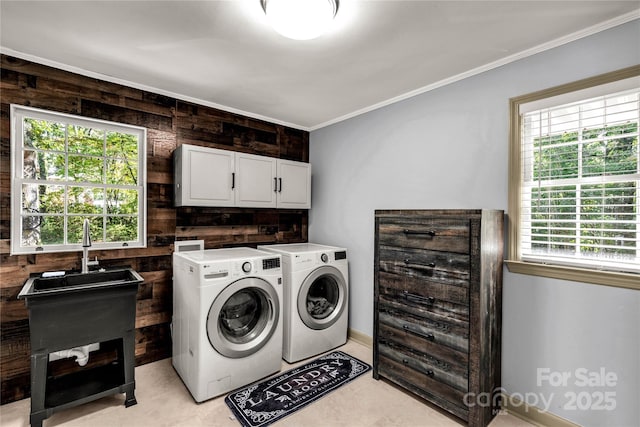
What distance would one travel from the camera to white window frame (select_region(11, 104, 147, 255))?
2141 mm

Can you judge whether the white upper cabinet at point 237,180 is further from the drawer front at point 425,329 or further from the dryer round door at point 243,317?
the drawer front at point 425,329

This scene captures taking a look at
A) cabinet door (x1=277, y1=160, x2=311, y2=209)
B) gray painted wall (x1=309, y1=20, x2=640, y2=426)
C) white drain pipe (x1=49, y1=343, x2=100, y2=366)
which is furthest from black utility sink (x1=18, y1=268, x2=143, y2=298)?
gray painted wall (x1=309, y1=20, x2=640, y2=426)

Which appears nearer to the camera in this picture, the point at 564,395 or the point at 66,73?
the point at 564,395

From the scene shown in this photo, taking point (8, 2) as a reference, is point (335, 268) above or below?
below

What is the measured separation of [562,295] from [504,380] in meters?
0.73

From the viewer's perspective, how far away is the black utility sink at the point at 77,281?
6.09ft

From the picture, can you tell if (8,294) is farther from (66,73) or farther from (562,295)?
(562,295)

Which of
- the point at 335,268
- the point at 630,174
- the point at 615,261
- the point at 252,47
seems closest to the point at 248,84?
the point at 252,47

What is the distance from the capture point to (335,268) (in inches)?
117

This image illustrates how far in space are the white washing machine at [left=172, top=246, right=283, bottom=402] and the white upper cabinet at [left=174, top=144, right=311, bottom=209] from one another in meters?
0.58

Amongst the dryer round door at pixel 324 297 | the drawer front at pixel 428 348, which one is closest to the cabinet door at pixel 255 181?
the dryer round door at pixel 324 297

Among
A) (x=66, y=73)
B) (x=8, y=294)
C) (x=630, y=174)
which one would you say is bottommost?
(x=8, y=294)

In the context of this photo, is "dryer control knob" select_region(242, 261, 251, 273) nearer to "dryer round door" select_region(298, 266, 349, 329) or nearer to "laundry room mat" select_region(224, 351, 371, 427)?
"dryer round door" select_region(298, 266, 349, 329)

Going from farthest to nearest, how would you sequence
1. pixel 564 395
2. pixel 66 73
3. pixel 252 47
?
pixel 66 73 < pixel 252 47 < pixel 564 395
